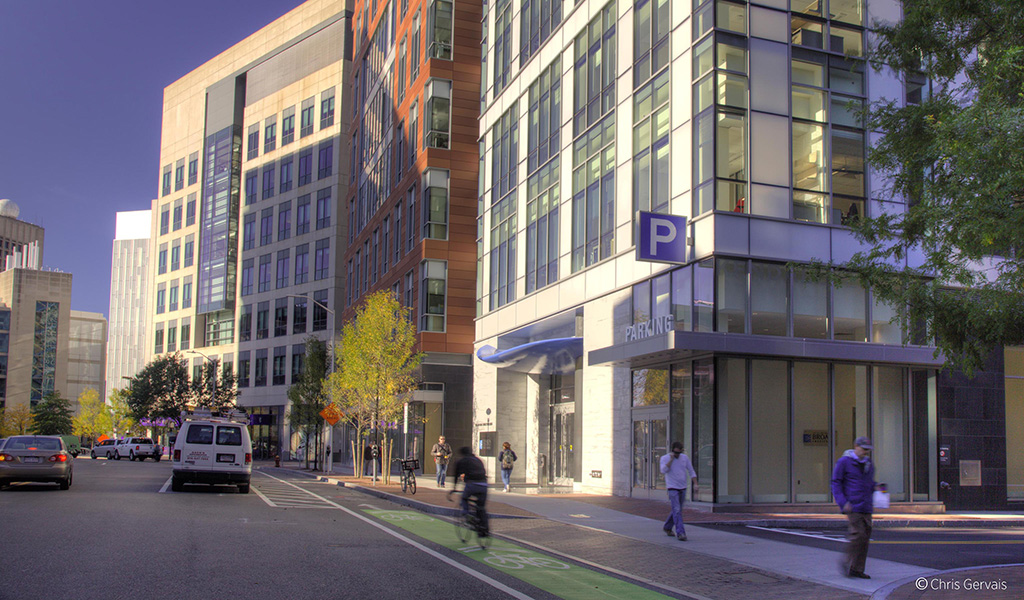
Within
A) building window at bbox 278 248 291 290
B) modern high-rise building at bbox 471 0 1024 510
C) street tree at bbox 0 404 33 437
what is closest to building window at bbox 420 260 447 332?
modern high-rise building at bbox 471 0 1024 510

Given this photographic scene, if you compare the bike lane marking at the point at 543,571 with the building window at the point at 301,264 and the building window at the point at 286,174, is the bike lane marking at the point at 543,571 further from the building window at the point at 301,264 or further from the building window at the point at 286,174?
the building window at the point at 286,174

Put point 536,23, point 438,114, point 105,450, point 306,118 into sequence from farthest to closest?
1. point 306,118
2. point 105,450
3. point 438,114
4. point 536,23

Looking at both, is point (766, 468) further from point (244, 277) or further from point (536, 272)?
point (244, 277)

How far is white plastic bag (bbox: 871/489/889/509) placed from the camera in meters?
11.1

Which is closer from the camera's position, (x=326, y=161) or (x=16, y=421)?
(x=326, y=161)

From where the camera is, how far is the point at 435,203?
141ft

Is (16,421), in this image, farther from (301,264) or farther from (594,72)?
(594,72)

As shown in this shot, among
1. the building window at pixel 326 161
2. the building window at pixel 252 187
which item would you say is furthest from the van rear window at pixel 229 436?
the building window at pixel 252 187

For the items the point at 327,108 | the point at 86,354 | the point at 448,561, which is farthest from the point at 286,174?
the point at 86,354

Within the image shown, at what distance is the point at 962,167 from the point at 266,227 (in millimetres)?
75680

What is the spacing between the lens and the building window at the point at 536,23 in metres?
32.6

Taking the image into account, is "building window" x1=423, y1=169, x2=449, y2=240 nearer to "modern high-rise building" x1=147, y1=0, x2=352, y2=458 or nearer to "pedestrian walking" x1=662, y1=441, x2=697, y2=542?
"pedestrian walking" x1=662, y1=441, x2=697, y2=542

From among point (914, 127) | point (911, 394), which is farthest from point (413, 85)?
point (914, 127)

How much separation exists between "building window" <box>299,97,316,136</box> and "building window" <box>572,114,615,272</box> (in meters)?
52.3
